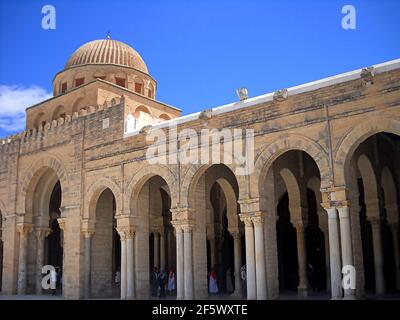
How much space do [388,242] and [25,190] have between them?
521 inches

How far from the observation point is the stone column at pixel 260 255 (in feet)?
40.5

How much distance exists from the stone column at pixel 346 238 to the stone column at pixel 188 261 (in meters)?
4.34

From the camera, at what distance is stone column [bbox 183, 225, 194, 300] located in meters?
13.7

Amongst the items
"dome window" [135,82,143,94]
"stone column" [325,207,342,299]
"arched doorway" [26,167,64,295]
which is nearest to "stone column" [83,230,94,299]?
"arched doorway" [26,167,64,295]

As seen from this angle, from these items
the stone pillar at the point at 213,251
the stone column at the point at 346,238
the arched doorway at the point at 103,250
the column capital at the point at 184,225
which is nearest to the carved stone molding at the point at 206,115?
the column capital at the point at 184,225

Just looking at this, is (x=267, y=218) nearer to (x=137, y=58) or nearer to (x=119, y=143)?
(x=119, y=143)

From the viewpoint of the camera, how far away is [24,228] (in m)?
18.9

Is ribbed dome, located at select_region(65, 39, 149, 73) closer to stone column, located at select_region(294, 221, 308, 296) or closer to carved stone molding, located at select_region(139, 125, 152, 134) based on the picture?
carved stone molding, located at select_region(139, 125, 152, 134)

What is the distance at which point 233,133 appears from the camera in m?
13.5

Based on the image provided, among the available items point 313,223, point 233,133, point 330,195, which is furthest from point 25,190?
point 330,195

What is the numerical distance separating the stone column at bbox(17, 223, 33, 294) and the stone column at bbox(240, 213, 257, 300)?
9.65 m

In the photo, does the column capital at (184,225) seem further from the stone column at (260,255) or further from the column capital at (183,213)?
the stone column at (260,255)

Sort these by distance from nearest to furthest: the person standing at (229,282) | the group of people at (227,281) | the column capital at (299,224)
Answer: the column capital at (299,224) < the group of people at (227,281) < the person standing at (229,282)
